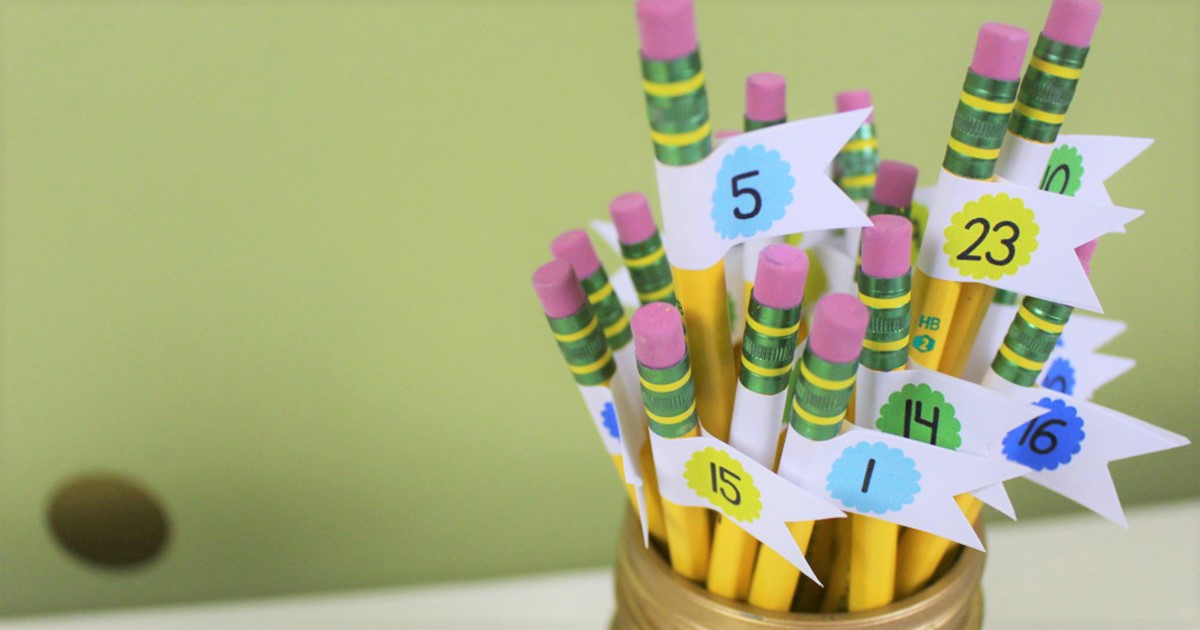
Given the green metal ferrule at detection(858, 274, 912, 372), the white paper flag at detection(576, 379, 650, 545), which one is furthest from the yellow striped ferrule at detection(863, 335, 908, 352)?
the white paper flag at detection(576, 379, 650, 545)

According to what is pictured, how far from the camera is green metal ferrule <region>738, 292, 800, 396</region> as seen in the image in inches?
12.2

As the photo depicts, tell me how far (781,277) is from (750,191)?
0.03m

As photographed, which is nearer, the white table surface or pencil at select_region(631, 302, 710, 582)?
pencil at select_region(631, 302, 710, 582)

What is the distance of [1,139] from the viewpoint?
21.0 inches

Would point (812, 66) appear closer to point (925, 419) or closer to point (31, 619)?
point (925, 419)

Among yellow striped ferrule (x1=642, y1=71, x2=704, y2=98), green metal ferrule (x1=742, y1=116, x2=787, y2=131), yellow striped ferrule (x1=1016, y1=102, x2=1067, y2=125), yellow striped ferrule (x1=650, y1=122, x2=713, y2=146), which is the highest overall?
yellow striped ferrule (x1=642, y1=71, x2=704, y2=98)

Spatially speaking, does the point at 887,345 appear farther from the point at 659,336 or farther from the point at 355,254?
the point at 355,254

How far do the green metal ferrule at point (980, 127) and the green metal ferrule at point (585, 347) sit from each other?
0.46 ft

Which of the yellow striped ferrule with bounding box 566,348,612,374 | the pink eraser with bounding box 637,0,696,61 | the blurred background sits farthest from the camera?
the blurred background

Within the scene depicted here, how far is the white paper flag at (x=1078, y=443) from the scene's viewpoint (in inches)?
13.9

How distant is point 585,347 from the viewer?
0.36 meters

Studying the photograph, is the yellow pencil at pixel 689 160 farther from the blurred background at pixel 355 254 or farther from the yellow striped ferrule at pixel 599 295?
the blurred background at pixel 355 254

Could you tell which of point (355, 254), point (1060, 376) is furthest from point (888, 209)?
point (355, 254)

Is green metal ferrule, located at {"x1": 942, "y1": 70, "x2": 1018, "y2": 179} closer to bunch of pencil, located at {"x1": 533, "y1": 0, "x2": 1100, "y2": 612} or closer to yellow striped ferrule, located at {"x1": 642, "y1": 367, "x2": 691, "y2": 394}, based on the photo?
bunch of pencil, located at {"x1": 533, "y1": 0, "x2": 1100, "y2": 612}
